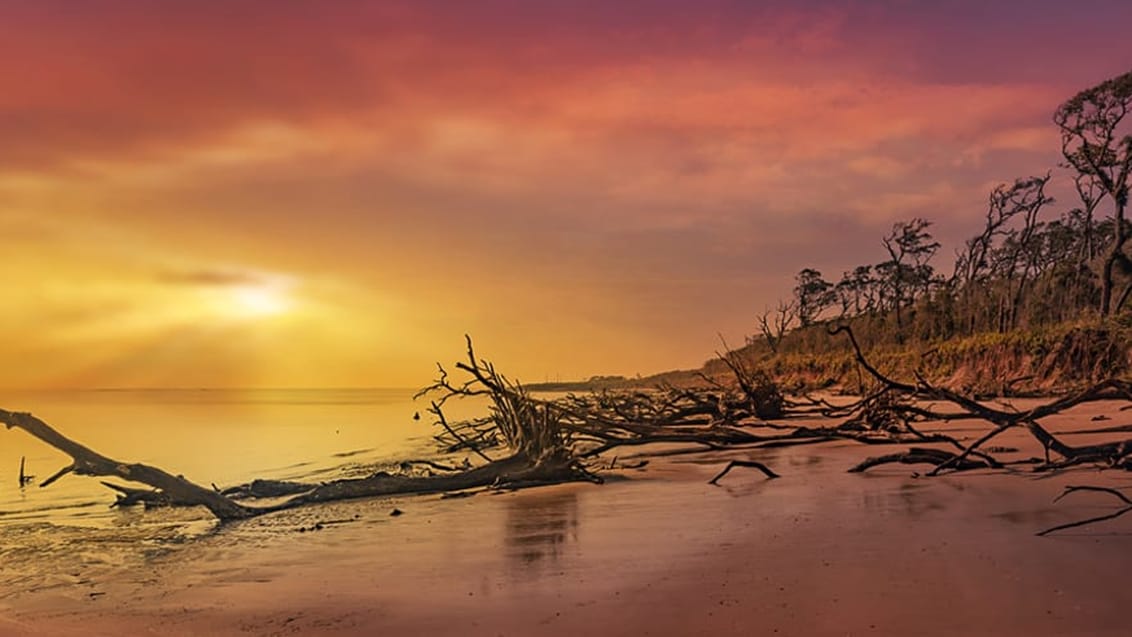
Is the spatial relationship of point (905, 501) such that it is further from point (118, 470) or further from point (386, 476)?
point (118, 470)

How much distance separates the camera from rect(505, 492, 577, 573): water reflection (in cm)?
671

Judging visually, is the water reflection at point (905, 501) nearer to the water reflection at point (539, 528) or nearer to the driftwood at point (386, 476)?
the water reflection at point (539, 528)

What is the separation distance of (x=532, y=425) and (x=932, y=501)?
20.4ft

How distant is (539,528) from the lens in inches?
324

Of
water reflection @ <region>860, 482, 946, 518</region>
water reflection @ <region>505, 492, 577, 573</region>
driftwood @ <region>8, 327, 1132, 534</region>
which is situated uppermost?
driftwood @ <region>8, 327, 1132, 534</region>

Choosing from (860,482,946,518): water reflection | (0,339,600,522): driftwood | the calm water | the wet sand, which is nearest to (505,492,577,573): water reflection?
the wet sand

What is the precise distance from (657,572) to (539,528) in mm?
2518

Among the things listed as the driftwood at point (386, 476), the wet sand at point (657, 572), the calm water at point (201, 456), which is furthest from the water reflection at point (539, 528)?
the calm water at point (201, 456)

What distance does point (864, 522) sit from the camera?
7398 mm

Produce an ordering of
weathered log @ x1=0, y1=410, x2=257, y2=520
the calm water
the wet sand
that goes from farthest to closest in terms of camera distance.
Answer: the calm water < weathered log @ x1=0, y1=410, x2=257, y2=520 < the wet sand

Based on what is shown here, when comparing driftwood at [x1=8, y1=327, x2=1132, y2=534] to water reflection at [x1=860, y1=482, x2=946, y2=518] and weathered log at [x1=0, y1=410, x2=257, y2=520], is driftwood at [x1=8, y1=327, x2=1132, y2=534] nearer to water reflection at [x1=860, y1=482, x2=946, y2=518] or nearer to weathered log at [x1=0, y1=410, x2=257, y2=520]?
weathered log at [x1=0, y1=410, x2=257, y2=520]

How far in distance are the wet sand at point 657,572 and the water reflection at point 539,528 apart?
0.12 feet

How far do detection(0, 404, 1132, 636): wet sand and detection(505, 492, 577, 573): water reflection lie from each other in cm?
4

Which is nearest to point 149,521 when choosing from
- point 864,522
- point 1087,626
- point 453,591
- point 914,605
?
point 453,591
